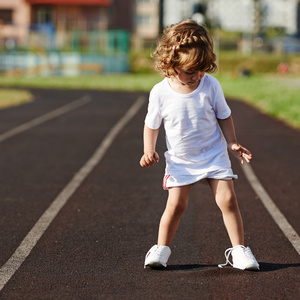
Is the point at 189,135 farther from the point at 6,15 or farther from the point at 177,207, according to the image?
the point at 6,15

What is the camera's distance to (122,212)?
21.9 feet

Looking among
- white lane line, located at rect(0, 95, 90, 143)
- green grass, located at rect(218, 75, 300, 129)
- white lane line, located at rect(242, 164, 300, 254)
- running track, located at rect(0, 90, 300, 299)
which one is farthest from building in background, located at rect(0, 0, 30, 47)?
white lane line, located at rect(242, 164, 300, 254)

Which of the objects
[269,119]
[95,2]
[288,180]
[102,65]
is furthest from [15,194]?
[95,2]

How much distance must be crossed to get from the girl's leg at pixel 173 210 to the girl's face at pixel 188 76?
0.73m

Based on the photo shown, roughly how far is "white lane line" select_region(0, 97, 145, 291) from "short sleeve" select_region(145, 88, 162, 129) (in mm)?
1405

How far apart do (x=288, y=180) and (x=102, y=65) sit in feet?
125

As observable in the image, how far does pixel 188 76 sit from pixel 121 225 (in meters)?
2.07

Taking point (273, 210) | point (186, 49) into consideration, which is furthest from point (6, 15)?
point (186, 49)

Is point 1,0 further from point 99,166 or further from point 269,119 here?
point 99,166

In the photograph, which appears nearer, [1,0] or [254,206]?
[254,206]

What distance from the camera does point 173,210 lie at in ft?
15.5

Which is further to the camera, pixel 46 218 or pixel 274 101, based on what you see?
pixel 274 101

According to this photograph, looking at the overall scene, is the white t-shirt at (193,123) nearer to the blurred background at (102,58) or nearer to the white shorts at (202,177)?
the white shorts at (202,177)

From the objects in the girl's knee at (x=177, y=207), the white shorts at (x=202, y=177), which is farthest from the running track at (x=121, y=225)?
the white shorts at (x=202, y=177)
